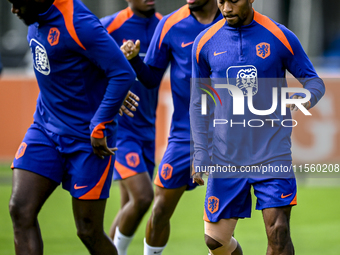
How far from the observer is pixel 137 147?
5719mm

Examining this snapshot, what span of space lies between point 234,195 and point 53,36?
5.40ft

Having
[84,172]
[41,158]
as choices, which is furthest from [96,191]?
[41,158]

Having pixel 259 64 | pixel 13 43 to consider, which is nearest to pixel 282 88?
pixel 259 64

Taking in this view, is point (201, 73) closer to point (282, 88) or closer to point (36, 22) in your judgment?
point (282, 88)

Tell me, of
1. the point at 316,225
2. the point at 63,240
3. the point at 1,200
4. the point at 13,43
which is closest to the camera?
the point at 63,240

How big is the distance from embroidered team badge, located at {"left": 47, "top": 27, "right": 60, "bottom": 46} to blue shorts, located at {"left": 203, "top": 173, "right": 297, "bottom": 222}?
4.70ft

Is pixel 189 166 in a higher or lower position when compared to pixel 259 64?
lower

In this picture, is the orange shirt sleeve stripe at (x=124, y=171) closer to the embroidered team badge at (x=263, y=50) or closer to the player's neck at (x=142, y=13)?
the player's neck at (x=142, y=13)

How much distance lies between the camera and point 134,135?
5.76 meters

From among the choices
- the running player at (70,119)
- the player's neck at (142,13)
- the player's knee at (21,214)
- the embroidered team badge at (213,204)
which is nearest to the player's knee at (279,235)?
the embroidered team badge at (213,204)

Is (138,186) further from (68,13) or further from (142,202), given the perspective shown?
(68,13)

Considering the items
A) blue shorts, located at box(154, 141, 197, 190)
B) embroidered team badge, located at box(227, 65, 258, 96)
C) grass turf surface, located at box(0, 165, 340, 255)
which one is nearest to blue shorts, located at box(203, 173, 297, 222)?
embroidered team badge, located at box(227, 65, 258, 96)

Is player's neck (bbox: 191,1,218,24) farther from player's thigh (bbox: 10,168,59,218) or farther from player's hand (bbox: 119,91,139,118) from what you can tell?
player's thigh (bbox: 10,168,59,218)

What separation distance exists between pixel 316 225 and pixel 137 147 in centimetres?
317
